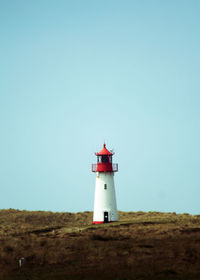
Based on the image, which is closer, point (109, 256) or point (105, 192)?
point (109, 256)

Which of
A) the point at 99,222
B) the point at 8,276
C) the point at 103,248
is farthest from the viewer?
the point at 99,222

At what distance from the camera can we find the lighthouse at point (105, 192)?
49.7 meters

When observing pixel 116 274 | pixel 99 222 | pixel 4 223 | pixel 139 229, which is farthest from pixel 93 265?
pixel 4 223

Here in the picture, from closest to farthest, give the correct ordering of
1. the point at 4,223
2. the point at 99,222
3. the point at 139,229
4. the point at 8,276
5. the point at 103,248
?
the point at 8,276 → the point at 103,248 → the point at 139,229 → the point at 99,222 → the point at 4,223

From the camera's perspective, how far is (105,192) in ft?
163

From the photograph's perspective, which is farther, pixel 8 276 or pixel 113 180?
pixel 113 180

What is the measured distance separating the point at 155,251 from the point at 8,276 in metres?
10.1

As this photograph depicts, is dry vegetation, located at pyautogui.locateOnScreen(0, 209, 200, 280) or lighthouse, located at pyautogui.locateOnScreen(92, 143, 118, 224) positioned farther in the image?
lighthouse, located at pyautogui.locateOnScreen(92, 143, 118, 224)

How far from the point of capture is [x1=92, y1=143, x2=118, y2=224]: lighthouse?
49.7 meters

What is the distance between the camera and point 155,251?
26922 millimetres

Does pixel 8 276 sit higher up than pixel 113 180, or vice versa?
pixel 113 180

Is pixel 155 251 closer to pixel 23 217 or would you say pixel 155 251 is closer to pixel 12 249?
pixel 12 249

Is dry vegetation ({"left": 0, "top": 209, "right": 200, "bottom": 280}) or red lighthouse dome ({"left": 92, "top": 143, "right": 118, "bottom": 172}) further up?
red lighthouse dome ({"left": 92, "top": 143, "right": 118, "bottom": 172})

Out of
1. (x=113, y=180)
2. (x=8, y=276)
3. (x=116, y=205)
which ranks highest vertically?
(x=113, y=180)
